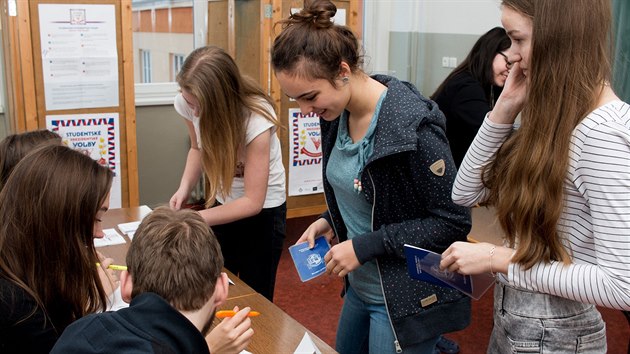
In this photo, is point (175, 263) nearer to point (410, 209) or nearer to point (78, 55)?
point (410, 209)

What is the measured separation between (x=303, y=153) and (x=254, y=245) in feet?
6.57

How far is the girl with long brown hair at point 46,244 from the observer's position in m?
1.42

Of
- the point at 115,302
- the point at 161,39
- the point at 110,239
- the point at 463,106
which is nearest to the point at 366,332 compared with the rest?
the point at 115,302

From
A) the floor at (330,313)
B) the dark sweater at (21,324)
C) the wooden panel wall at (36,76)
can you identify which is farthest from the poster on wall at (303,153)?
the dark sweater at (21,324)

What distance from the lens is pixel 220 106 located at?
7.11 feet

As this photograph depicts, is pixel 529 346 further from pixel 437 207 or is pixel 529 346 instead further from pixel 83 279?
pixel 83 279

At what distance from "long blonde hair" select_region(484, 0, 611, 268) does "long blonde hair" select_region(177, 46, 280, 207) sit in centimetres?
117

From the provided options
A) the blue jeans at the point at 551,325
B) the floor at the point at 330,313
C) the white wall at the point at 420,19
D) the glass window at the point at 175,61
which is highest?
the white wall at the point at 420,19

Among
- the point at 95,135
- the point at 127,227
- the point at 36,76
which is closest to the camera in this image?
the point at 127,227

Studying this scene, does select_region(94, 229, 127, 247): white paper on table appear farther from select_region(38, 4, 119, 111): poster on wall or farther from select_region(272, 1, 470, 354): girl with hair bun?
select_region(38, 4, 119, 111): poster on wall

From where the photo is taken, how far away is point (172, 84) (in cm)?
482

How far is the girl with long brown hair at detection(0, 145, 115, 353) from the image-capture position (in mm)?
1421

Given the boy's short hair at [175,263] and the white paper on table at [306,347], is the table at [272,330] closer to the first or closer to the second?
the white paper on table at [306,347]

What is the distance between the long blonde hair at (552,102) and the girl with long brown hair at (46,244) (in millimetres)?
979
